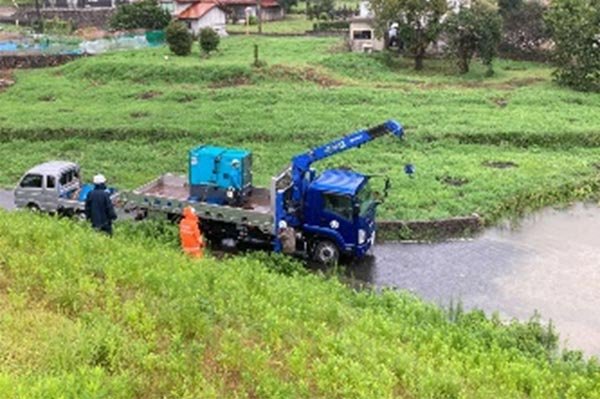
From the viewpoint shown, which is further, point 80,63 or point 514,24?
point 514,24

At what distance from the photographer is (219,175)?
1745 centimetres

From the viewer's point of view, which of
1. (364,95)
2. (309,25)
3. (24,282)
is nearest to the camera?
(24,282)

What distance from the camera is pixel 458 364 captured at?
420 inches

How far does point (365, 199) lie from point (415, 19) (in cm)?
2442

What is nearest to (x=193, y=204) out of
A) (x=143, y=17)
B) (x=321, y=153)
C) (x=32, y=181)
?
(x=321, y=153)

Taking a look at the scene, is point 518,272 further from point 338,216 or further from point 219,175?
point 219,175

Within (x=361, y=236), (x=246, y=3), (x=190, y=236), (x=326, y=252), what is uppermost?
(x=246, y=3)

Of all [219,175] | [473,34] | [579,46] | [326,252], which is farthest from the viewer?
[473,34]

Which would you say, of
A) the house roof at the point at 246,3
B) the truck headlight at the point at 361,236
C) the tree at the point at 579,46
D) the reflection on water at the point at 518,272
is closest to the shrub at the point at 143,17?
the house roof at the point at 246,3

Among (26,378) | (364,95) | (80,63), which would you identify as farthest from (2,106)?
(26,378)

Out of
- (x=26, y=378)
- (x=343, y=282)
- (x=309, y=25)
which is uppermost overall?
(x=309, y=25)

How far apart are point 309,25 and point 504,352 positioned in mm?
48556

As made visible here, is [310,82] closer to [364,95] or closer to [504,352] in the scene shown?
[364,95]

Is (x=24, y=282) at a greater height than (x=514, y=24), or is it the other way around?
(x=514, y=24)
